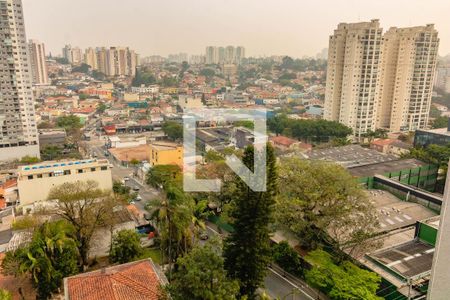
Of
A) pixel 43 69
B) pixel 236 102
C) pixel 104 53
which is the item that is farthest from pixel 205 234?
pixel 104 53

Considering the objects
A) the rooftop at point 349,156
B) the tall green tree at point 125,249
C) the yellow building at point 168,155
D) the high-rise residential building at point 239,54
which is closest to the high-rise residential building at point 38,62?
the high-rise residential building at point 239,54

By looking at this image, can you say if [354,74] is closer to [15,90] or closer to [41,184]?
[41,184]

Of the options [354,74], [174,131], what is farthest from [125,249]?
[354,74]

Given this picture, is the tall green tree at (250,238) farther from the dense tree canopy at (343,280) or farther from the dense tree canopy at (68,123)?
the dense tree canopy at (68,123)

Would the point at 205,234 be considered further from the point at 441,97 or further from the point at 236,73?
the point at 236,73

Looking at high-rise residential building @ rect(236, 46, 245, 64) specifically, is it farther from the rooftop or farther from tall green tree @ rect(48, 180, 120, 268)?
tall green tree @ rect(48, 180, 120, 268)

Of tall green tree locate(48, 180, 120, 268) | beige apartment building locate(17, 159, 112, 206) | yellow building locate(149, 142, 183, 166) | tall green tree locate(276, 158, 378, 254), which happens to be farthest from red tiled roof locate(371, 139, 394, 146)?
tall green tree locate(48, 180, 120, 268)

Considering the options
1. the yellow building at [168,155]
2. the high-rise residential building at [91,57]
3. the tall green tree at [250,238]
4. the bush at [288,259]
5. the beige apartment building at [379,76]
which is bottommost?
the bush at [288,259]
